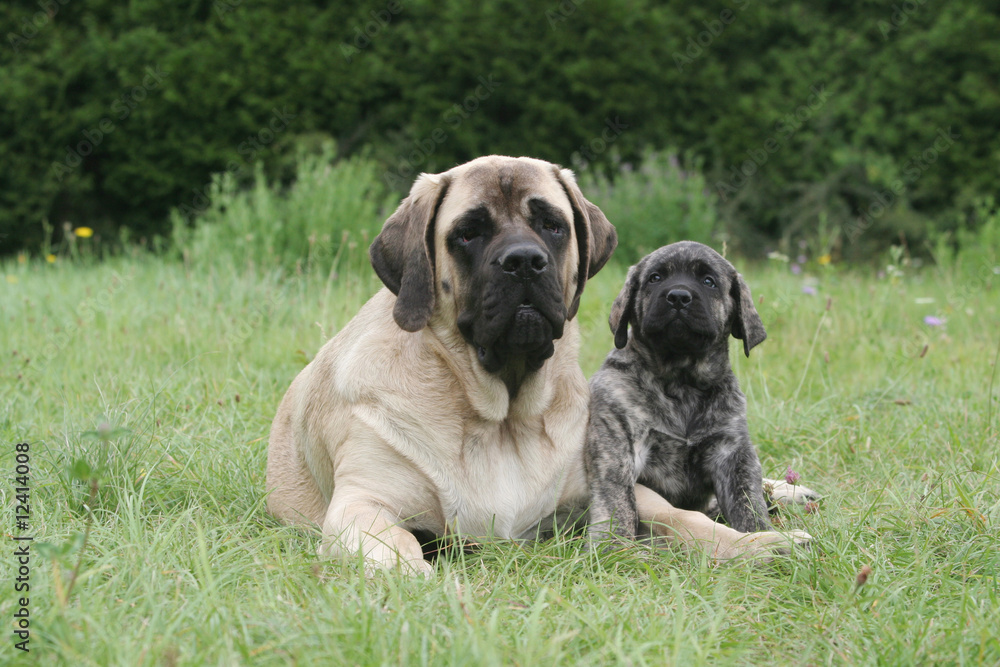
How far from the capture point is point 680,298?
3197 millimetres

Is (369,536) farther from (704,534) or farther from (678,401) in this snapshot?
(678,401)

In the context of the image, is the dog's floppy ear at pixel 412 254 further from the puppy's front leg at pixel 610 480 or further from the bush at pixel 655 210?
the bush at pixel 655 210

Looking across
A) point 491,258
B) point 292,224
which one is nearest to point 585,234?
point 491,258

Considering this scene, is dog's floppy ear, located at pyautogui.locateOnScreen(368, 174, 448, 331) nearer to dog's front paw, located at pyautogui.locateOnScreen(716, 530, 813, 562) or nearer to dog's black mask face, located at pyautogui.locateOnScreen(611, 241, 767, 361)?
dog's black mask face, located at pyautogui.locateOnScreen(611, 241, 767, 361)

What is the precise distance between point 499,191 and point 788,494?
1.76m

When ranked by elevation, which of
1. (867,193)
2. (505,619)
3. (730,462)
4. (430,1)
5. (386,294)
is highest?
(430,1)

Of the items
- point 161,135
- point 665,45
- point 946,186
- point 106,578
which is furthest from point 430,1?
point 106,578

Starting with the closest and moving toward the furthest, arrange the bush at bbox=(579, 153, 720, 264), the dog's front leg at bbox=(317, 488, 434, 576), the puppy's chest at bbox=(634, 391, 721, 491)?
the dog's front leg at bbox=(317, 488, 434, 576)
the puppy's chest at bbox=(634, 391, 721, 491)
the bush at bbox=(579, 153, 720, 264)

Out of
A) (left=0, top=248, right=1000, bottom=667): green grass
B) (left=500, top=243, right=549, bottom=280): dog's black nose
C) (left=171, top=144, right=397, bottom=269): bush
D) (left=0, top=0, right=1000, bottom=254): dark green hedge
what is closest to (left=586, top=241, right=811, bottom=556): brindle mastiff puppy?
(left=0, top=248, right=1000, bottom=667): green grass

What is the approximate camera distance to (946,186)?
9938mm

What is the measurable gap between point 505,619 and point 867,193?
375 inches

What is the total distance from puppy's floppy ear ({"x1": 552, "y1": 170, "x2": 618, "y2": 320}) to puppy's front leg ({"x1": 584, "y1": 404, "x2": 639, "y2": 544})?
18.6 inches

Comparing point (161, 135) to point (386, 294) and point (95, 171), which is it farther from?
point (386, 294)

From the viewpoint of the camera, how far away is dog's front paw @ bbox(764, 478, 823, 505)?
11.1 ft
